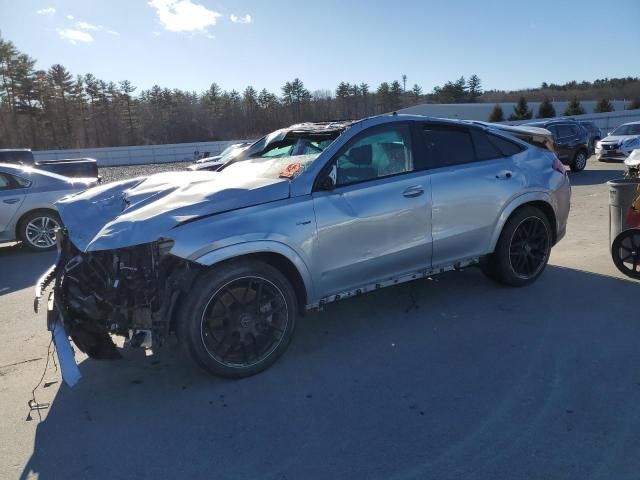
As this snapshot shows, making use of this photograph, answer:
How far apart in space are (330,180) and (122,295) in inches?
68.9

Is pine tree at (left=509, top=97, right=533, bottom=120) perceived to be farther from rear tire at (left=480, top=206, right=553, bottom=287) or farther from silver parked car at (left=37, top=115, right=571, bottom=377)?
silver parked car at (left=37, top=115, right=571, bottom=377)

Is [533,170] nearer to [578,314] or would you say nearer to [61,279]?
[578,314]

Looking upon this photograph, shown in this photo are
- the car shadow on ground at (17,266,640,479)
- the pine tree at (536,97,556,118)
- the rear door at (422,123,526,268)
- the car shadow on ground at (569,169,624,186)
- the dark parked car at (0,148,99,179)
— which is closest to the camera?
the car shadow on ground at (17,266,640,479)

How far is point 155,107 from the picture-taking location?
77.1 meters

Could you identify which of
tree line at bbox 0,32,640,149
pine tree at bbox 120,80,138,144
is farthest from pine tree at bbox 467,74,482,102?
pine tree at bbox 120,80,138,144

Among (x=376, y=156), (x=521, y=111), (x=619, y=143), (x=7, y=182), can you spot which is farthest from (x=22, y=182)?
(x=521, y=111)

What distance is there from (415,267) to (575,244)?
3859mm

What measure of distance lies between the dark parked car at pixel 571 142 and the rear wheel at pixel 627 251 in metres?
12.7

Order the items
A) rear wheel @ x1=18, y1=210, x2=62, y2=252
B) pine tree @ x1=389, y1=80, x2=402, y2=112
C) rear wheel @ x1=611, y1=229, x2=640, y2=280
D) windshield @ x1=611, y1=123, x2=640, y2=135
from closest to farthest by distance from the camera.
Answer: rear wheel @ x1=611, y1=229, x2=640, y2=280
rear wheel @ x1=18, y1=210, x2=62, y2=252
windshield @ x1=611, y1=123, x2=640, y2=135
pine tree @ x1=389, y1=80, x2=402, y2=112

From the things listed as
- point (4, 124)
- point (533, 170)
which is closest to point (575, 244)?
point (533, 170)

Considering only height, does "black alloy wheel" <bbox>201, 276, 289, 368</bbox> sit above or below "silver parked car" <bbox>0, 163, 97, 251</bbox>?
below

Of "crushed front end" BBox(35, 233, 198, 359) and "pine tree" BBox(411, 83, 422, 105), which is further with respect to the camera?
"pine tree" BBox(411, 83, 422, 105)

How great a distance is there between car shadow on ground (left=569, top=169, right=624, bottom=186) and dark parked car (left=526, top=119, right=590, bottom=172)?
456mm

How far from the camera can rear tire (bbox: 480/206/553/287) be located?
4.97 meters
